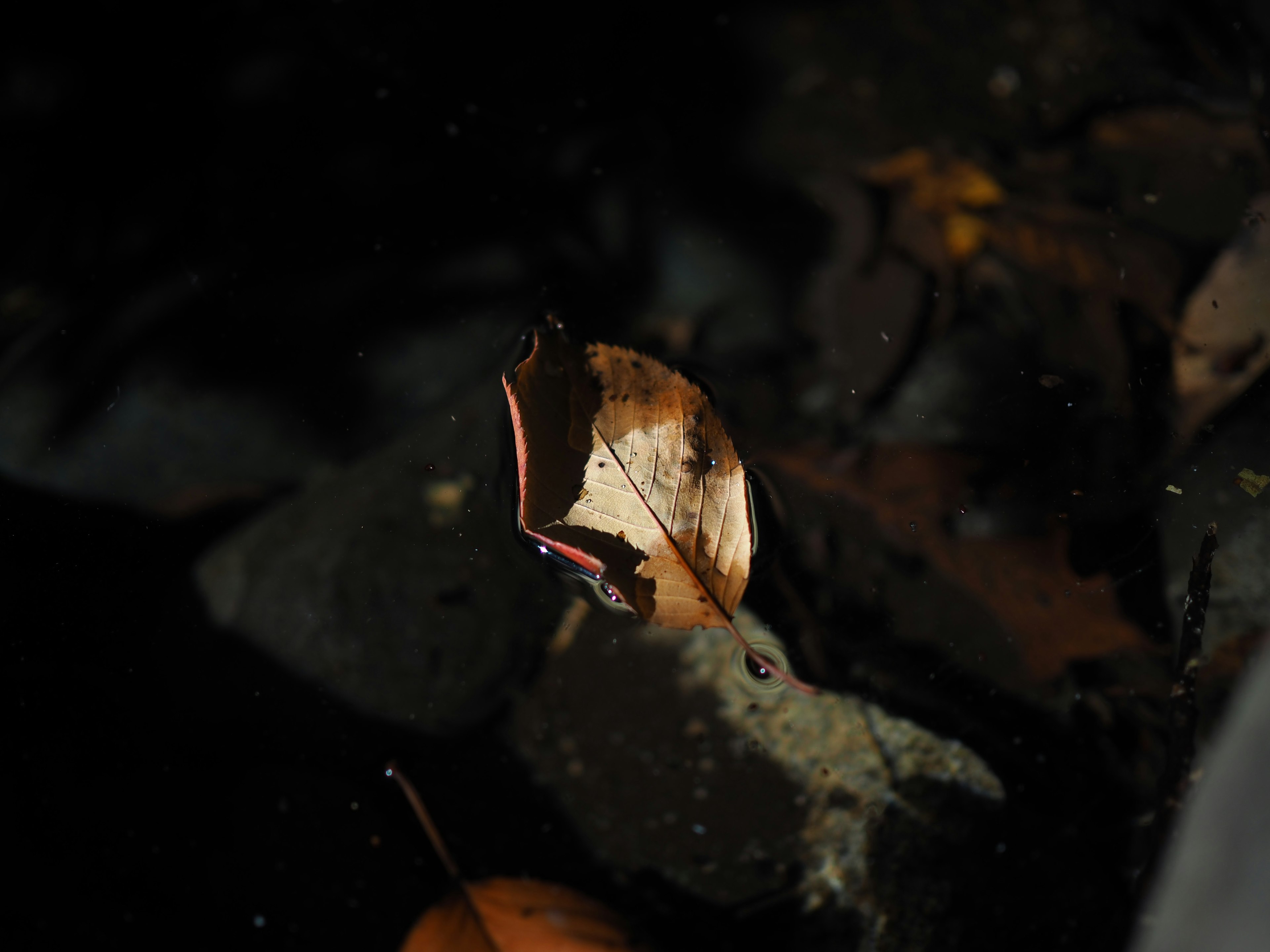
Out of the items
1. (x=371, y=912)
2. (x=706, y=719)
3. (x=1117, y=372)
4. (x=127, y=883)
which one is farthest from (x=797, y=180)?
(x=127, y=883)

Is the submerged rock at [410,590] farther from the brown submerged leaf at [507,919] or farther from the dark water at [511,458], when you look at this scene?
the brown submerged leaf at [507,919]

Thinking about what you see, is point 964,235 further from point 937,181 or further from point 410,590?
point 410,590

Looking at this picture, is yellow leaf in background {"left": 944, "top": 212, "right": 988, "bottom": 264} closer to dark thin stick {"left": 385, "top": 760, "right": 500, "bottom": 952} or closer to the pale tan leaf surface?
the pale tan leaf surface

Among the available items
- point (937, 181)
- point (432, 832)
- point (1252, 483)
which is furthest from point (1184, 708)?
point (432, 832)

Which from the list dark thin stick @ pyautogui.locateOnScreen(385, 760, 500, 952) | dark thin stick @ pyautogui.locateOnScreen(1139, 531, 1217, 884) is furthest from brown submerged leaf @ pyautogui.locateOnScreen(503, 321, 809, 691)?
dark thin stick @ pyautogui.locateOnScreen(1139, 531, 1217, 884)

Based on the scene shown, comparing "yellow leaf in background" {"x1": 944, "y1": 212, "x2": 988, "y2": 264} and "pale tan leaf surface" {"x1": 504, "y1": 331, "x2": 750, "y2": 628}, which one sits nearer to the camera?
"pale tan leaf surface" {"x1": 504, "y1": 331, "x2": 750, "y2": 628}

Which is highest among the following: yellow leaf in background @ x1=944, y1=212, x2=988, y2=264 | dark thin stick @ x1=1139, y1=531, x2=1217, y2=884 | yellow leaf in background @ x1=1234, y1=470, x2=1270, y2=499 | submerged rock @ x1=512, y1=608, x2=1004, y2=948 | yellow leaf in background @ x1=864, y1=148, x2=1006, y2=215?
yellow leaf in background @ x1=864, y1=148, x2=1006, y2=215

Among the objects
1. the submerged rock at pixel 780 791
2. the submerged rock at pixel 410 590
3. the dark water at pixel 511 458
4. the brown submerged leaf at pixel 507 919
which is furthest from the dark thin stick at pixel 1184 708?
the submerged rock at pixel 410 590
